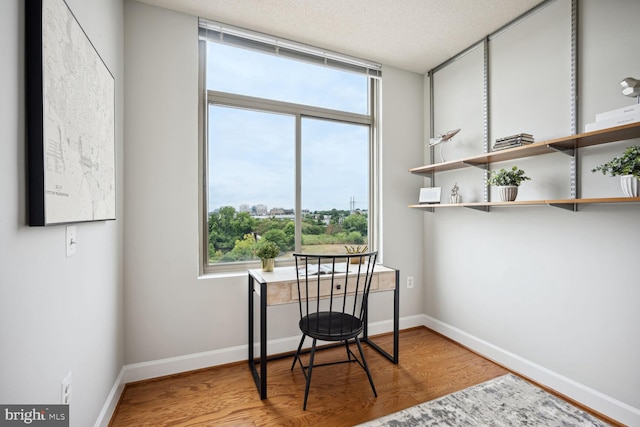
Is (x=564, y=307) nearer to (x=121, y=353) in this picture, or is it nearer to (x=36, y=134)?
(x=36, y=134)

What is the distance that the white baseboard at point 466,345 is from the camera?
1679 millimetres

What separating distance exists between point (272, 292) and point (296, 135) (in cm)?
140

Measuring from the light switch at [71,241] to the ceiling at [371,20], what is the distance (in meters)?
1.73

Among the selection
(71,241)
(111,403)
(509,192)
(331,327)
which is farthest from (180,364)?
(509,192)

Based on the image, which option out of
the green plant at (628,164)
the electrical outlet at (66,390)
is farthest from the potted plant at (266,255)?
the green plant at (628,164)

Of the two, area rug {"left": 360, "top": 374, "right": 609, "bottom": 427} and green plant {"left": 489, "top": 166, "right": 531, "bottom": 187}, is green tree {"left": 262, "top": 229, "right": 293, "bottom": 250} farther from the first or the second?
green plant {"left": 489, "top": 166, "right": 531, "bottom": 187}

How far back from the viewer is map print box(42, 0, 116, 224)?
98 centimetres

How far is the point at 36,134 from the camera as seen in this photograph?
92cm

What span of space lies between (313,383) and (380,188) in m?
1.79

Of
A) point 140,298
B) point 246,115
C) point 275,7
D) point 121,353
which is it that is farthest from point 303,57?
point 121,353

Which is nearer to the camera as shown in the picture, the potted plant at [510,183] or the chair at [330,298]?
the chair at [330,298]

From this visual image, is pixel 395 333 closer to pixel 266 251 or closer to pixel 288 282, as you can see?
pixel 288 282

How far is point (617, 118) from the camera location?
154 cm

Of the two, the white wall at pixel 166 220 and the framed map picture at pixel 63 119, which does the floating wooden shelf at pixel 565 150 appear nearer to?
the white wall at pixel 166 220
